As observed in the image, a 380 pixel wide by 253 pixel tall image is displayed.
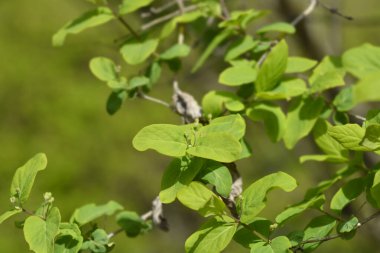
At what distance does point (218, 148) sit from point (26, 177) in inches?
12.7

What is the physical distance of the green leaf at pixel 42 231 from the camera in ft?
2.78

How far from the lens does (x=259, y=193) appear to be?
0.85 meters

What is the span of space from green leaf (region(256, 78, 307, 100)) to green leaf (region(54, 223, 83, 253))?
44 cm

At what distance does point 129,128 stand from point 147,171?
17.7 inches

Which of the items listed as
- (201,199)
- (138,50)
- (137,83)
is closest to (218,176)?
(201,199)

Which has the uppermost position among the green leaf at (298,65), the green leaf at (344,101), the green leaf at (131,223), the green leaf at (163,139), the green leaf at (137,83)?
the green leaf at (163,139)

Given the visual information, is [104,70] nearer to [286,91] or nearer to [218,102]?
[218,102]

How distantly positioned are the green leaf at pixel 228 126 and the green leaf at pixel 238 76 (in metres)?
0.20

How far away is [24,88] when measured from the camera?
3834mm

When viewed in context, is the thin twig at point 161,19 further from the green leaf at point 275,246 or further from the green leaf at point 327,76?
the green leaf at point 275,246

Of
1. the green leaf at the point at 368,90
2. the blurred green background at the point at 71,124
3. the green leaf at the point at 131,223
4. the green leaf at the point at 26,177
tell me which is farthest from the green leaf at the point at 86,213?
the blurred green background at the point at 71,124

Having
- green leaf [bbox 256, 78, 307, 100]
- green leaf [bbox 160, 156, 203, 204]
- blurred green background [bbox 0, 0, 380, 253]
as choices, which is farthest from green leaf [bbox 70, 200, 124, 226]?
blurred green background [bbox 0, 0, 380, 253]

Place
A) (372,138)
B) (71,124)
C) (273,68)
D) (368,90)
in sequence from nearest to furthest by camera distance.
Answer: (368,90)
(372,138)
(273,68)
(71,124)

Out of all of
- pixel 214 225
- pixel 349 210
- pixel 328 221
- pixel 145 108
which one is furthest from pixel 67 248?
pixel 145 108
